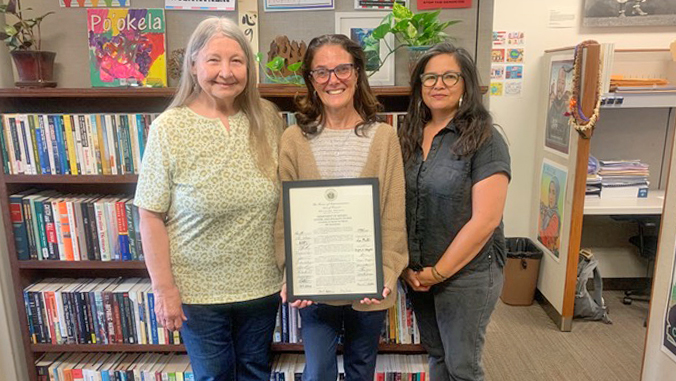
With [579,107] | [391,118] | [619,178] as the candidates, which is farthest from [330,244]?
[619,178]

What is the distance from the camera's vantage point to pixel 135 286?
6.07 ft

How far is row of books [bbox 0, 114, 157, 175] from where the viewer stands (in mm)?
1681

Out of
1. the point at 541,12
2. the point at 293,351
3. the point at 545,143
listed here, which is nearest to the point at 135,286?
the point at 293,351

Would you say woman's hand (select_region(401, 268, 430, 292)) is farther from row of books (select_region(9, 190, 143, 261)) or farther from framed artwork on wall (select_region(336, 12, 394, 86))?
row of books (select_region(9, 190, 143, 261))

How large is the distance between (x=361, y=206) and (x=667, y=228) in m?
1.21

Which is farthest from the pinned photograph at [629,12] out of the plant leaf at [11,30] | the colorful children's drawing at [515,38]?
the plant leaf at [11,30]

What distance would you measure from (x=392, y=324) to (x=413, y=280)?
399 mm

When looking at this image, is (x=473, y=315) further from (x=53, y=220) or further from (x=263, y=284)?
(x=53, y=220)

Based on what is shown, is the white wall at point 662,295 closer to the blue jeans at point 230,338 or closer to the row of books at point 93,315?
the blue jeans at point 230,338

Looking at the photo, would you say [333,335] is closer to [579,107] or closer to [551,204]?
[579,107]

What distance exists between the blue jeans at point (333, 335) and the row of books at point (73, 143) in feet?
2.90

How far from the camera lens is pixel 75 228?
5.75 ft

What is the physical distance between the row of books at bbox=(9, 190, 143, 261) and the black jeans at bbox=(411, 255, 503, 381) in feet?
3.74

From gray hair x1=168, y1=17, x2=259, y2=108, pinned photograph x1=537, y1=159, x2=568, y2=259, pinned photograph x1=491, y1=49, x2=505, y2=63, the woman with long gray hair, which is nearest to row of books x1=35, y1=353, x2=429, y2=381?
the woman with long gray hair
